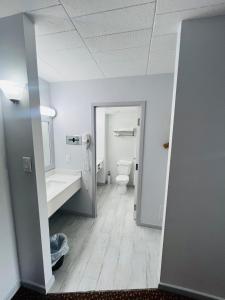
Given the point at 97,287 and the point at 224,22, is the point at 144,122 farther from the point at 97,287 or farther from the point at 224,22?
the point at 97,287

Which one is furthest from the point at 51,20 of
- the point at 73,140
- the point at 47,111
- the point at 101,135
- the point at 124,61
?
the point at 101,135

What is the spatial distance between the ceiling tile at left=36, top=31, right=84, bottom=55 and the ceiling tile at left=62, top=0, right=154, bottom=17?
0.80ft

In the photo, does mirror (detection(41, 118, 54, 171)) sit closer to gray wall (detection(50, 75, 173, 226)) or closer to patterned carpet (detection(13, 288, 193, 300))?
gray wall (detection(50, 75, 173, 226))

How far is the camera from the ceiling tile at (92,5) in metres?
0.93

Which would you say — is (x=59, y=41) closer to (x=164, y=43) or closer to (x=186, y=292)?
(x=164, y=43)

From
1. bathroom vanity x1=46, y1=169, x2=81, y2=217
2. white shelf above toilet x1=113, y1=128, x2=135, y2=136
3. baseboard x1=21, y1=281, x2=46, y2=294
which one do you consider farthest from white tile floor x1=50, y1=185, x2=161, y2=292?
white shelf above toilet x1=113, y1=128, x2=135, y2=136

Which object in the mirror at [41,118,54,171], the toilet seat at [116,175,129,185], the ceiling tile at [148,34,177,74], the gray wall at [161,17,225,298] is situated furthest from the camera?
the toilet seat at [116,175,129,185]

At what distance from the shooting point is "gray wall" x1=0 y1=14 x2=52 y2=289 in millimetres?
1105

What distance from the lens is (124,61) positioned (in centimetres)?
173

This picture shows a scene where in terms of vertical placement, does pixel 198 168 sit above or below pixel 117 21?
below

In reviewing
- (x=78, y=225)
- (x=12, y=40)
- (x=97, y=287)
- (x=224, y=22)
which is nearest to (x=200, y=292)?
(x=97, y=287)

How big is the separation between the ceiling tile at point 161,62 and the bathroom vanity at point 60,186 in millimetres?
1981

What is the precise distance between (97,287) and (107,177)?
2.98m

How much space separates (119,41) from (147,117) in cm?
109
